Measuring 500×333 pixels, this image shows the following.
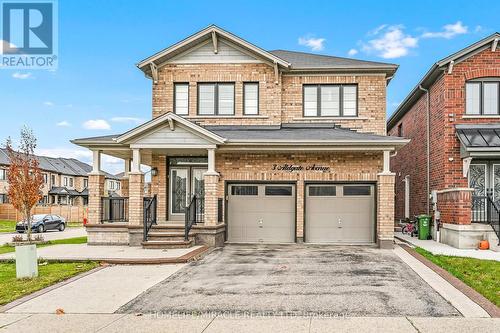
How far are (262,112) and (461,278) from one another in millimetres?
10490

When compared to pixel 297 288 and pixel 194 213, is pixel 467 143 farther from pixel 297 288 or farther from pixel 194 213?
pixel 297 288

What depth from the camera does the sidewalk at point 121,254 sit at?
1312cm

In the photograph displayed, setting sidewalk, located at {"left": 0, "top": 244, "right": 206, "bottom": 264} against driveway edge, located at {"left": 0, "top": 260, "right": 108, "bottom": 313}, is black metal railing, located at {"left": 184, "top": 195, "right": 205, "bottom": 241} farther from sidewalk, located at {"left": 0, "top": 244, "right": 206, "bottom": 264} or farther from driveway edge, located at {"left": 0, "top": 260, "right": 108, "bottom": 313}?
driveway edge, located at {"left": 0, "top": 260, "right": 108, "bottom": 313}

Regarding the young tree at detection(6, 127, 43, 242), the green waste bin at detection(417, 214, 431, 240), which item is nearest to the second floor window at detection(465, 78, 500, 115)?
the green waste bin at detection(417, 214, 431, 240)

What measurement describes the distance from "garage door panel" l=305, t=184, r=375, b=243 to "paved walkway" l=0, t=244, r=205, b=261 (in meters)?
4.83

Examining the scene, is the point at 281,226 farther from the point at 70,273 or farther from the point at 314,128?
the point at 70,273

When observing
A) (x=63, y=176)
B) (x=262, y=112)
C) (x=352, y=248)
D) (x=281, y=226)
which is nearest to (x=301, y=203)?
(x=281, y=226)

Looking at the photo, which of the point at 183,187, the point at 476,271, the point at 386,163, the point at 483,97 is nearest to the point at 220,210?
the point at 183,187

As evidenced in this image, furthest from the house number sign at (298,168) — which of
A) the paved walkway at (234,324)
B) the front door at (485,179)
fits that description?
the paved walkway at (234,324)

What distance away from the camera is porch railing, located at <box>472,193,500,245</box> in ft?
53.5

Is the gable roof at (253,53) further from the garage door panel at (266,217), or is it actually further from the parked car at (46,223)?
the parked car at (46,223)

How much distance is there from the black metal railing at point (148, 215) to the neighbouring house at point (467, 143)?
1069 cm

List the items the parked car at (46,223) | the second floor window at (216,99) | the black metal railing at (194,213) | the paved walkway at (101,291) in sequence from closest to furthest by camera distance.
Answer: the paved walkway at (101,291), the black metal railing at (194,213), the second floor window at (216,99), the parked car at (46,223)

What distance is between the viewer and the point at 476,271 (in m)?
11.8
